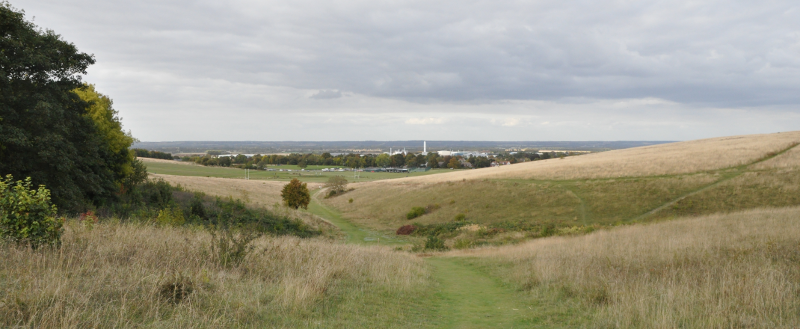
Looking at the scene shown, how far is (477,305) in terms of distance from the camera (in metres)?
9.07

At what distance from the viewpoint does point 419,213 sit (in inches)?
2096

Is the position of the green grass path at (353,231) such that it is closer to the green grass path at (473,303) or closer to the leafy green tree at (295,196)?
the leafy green tree at (295,196)

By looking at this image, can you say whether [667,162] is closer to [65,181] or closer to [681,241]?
[681,241]

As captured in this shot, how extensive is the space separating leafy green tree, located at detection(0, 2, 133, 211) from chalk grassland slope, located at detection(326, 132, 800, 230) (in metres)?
32.4

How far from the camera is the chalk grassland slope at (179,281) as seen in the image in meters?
5.07

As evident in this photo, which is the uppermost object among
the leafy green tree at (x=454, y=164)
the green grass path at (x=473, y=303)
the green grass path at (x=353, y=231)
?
the green grass path at (x=473, y=303)

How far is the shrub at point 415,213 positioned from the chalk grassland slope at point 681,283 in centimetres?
3915

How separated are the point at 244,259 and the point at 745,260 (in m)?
11.0

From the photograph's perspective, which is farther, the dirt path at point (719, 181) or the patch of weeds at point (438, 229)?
the dirt path at point (719, 181)

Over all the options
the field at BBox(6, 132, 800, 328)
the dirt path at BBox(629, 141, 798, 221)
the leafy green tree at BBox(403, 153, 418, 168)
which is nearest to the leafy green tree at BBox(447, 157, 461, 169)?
the leafy green tree at BBox(403, 153, 418, 168)

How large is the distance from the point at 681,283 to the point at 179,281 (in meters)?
8.98

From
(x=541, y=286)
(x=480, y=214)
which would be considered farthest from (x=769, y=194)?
(x=541, y=286)

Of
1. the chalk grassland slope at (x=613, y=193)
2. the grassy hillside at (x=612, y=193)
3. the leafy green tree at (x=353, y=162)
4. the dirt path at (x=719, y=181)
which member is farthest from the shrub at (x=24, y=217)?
the leafy green tree at (x=353, y=162)

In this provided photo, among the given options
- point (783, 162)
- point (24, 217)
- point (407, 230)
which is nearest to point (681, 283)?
point (24, 217)
